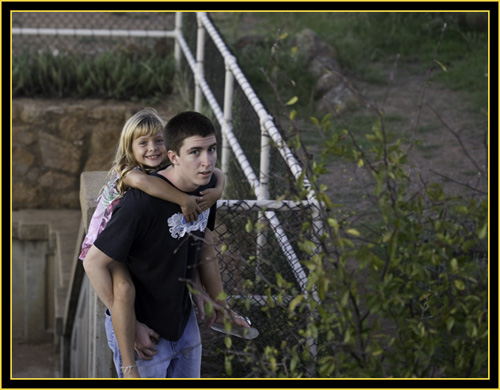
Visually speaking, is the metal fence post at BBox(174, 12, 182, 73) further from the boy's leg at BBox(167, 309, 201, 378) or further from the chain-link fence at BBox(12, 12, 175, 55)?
the boy's leg at BBox(167, 309, 201, 378)

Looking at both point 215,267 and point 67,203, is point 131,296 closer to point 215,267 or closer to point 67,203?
point 215,267

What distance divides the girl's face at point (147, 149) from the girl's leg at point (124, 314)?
1.84ft

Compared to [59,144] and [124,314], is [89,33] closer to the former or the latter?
[59,144]

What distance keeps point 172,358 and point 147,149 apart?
86 cm

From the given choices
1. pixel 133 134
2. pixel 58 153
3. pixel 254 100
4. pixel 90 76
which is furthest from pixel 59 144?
pixel 133 134

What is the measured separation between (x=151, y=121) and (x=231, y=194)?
94.7 inches

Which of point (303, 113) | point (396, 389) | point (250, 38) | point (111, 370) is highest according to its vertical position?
point (250, 38)

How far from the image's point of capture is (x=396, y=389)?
2492 millimetres

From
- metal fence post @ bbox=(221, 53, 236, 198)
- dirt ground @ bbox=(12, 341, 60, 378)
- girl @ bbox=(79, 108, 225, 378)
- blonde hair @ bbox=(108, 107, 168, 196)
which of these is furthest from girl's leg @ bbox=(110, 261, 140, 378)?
dirt ground @ bbox=(12, 341, 60, 378)

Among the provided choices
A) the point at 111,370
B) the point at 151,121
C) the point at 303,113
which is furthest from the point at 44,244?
the point at 151,121

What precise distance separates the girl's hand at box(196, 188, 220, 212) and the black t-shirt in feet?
0.11

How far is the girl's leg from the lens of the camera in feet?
9.61

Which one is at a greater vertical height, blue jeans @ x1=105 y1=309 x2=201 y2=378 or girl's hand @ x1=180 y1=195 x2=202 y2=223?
girl's hand @ x1=180 y1=195 x2=202 y2=223

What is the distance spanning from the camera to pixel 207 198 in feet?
9.97
